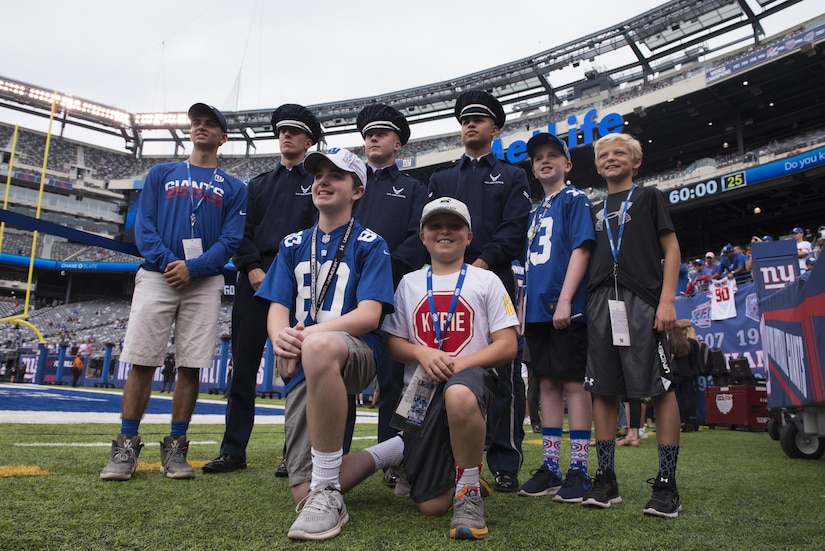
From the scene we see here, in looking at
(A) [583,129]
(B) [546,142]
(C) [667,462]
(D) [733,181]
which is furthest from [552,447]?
(A) [583,129]

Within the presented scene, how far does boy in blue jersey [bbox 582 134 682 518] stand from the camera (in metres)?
2.35

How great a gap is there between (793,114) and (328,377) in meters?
29.6

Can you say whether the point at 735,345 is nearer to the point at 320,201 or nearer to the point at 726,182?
the point at 320,201

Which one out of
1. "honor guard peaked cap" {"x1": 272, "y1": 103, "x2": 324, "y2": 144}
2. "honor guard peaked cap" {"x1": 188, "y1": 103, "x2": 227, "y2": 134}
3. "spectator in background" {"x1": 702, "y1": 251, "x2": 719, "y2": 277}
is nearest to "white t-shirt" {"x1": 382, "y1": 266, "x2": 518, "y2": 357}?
"honor guard peaked cap" {"x1": 272, "y1": 103, "x2": 324, "y2": 144}

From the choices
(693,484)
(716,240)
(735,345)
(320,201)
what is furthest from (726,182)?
(320,201)

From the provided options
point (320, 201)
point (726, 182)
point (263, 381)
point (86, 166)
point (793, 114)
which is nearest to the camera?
point (320, 201)

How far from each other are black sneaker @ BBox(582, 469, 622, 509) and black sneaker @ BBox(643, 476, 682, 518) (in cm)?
18

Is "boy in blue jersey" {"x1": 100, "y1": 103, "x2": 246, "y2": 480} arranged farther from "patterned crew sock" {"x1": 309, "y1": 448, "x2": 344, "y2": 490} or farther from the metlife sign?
the metlife sign

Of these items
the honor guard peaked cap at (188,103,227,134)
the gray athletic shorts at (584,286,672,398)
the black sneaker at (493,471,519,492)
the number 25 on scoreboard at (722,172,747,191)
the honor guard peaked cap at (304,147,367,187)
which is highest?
the number 25 on scoreboard at (722,172,747,191)

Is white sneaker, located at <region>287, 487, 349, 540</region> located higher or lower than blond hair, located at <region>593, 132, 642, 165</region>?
lower

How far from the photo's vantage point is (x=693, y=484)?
2994 mm

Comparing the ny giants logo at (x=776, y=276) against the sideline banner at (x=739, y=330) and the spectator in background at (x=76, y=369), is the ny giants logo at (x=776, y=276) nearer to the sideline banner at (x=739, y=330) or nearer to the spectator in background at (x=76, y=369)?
the sideline banner at (x=739, y=330)

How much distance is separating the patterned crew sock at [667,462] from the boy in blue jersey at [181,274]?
2.15 meters

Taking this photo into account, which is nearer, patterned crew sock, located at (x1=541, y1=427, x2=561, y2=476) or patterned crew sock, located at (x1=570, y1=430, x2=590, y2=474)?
patterned crew sock, located at (x1=570, y1=430, x2=590, y2=474)
